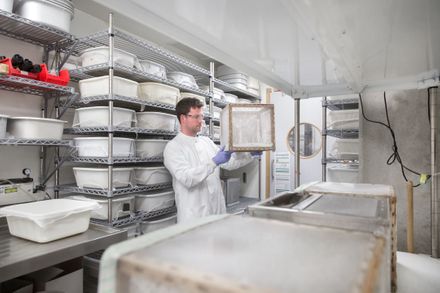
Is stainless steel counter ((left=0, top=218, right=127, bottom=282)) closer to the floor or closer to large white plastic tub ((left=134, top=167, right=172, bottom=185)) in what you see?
large white plastic tub ((left=134, top=167, right=172, bottom=185))

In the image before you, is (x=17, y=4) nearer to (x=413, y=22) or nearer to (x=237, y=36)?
(x=237, y=36)

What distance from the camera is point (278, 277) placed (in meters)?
0.36

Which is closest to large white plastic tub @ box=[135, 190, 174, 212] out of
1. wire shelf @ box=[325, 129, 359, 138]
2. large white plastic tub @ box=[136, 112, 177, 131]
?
large white plastic tub @ box=[136, 112, 177, 131]

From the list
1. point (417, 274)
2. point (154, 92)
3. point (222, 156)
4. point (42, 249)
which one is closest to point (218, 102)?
point (154, 92)

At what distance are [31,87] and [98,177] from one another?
730mm

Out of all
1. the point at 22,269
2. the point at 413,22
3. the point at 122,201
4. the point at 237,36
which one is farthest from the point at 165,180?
the point at 413,22

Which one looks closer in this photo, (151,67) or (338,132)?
(151,67)

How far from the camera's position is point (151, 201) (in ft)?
7.56

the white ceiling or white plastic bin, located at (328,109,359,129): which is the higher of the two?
the white ceiling

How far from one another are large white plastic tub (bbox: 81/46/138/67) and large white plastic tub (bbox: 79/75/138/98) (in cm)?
12

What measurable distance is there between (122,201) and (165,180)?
45cm

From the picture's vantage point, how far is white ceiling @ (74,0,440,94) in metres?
0.75

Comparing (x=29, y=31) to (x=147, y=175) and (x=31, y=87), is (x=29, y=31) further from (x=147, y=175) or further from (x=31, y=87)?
(x=147, y=175)

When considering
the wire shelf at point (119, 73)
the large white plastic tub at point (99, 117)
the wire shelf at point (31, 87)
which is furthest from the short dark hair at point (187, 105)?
the wire shelf at point (31, 87)
